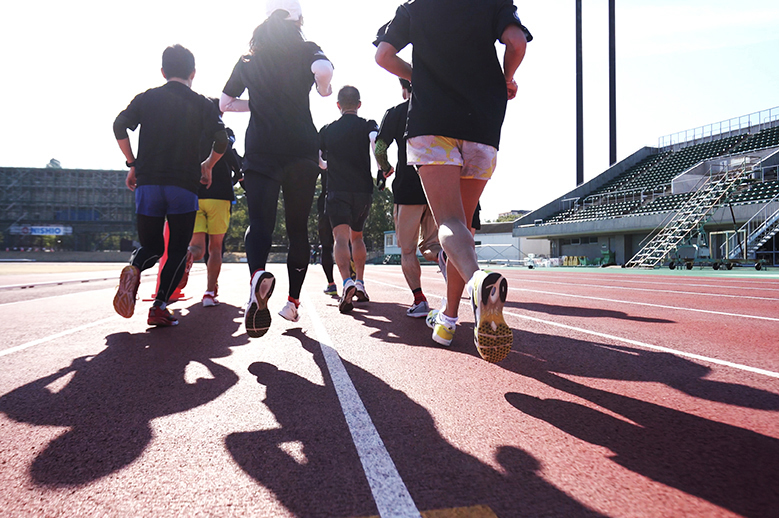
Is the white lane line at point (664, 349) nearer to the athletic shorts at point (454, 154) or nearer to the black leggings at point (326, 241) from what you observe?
the athletic shorts at point (454, 154)

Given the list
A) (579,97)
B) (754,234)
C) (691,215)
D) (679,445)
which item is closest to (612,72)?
(579,97)

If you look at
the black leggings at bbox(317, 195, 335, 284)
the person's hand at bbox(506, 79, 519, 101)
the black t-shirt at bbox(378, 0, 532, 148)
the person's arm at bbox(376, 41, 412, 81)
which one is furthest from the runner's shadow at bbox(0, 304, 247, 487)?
the black leggings at bbox(317, 195, 335, 284)

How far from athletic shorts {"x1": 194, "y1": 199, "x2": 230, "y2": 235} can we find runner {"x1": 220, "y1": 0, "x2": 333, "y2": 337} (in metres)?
2.43

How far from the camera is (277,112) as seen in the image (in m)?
3.57

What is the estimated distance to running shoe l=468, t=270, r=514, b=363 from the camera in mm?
2162

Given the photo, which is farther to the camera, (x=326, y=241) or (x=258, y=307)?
(x=326, y=241)

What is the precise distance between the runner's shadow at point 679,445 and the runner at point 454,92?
1.03 m

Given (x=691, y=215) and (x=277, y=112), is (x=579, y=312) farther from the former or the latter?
(x=691, y=215)

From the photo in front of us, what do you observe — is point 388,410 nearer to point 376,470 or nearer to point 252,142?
point 376,470

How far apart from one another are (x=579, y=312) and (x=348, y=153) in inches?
122

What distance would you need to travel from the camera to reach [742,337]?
3.46 m

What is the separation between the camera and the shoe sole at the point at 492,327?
216 cm

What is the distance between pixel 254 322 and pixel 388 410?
4.20ft

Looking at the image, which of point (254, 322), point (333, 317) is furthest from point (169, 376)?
point (333, 317)
